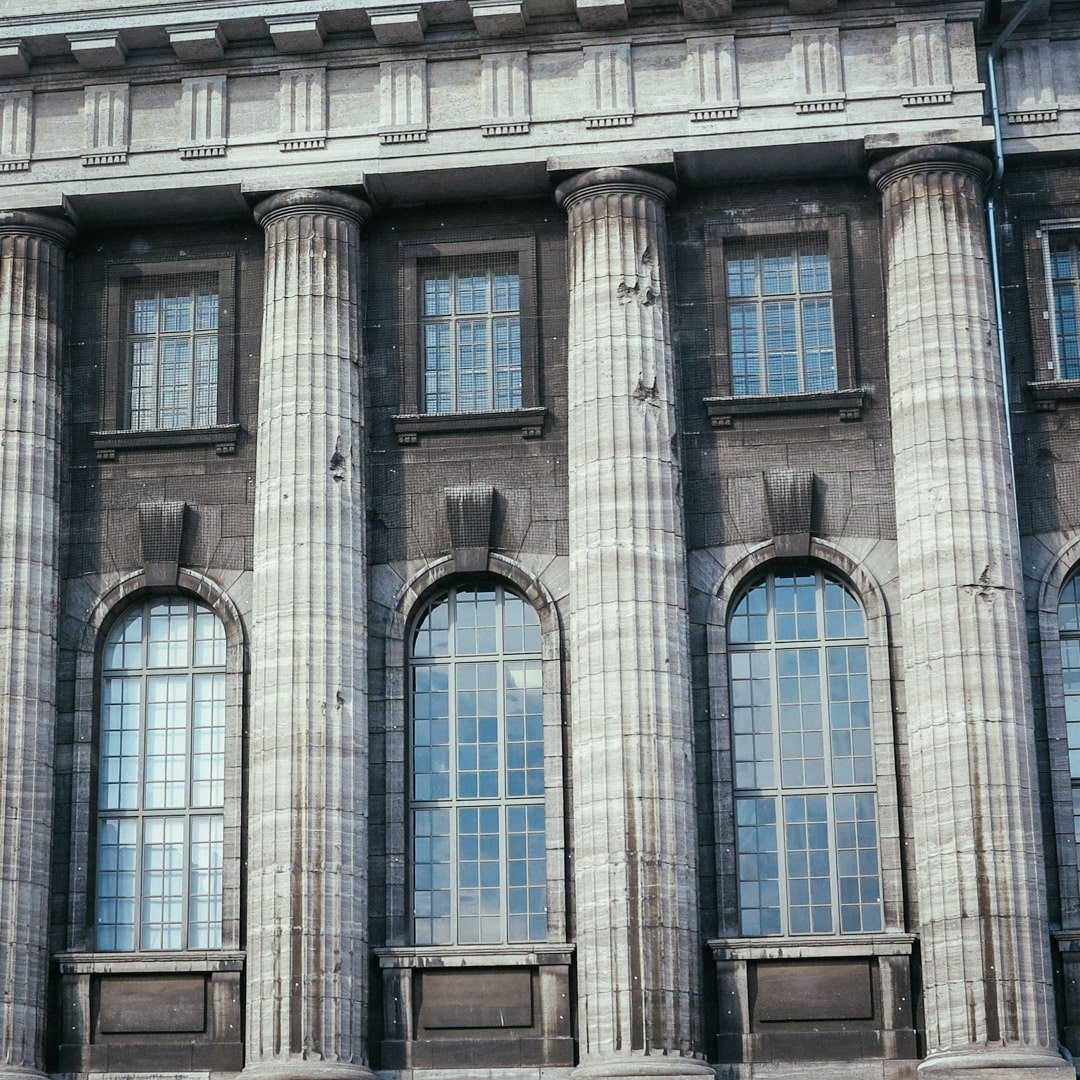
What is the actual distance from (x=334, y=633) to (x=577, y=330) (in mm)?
5454

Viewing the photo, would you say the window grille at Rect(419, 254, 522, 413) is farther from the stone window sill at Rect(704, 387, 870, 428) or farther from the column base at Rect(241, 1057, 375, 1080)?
the column base at Rect(241, 1057, 375, 1080)

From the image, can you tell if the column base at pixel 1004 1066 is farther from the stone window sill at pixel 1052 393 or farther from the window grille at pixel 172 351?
the window grille at pixel 172 351

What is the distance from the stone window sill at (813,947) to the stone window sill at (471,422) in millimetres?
7702

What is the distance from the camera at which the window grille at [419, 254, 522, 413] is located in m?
37.1

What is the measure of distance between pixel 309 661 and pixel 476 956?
456 cm

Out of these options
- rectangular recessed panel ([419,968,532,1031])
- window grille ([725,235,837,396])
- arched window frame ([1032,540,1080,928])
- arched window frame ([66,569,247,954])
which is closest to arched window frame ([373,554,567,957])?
rectangular recessed panel ([419,968,532,1031])

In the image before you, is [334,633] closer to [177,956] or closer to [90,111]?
[177,956]

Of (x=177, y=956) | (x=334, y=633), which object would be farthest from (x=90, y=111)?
(x=177, y=956)

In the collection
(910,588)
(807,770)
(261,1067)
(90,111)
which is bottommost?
(261,1067)

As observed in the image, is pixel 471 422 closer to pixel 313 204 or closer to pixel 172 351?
pixel 313 204

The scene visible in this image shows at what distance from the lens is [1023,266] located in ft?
120

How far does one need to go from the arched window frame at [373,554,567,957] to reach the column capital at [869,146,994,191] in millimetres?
7667

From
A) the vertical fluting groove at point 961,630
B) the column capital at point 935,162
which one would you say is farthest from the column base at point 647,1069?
the column capital at point 935,162

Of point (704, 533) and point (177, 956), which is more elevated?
point (704, 533)
